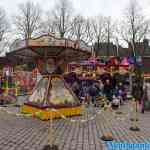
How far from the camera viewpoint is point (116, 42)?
5756 cm

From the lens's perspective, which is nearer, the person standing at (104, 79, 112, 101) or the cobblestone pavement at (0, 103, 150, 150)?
the cobblestone pavement at (0, 103, 150, 150)

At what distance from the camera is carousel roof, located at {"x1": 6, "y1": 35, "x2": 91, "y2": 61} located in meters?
13.9

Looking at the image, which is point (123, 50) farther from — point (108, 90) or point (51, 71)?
point (51, 71)

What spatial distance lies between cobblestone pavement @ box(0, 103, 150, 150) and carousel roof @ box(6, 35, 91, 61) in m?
3.09

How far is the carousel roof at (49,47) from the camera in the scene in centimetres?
1393

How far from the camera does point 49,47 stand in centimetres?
1434

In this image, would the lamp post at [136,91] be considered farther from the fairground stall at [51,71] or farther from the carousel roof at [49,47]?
the carousel roof at [49,47]

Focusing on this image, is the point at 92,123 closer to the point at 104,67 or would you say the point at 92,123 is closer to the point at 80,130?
the point at 80,130

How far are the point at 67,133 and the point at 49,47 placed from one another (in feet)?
16.5

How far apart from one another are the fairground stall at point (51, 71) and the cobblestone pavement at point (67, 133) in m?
0.98

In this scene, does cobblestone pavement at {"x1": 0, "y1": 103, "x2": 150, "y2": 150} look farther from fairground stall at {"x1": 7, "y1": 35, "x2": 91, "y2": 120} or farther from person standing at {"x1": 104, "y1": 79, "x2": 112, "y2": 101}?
person standing at {"x1": 104, "y1": 79, "x2": 112, "y2": 101}

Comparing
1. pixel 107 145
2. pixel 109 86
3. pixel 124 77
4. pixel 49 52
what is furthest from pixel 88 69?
pixel 107 145

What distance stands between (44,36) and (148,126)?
5.64 metres

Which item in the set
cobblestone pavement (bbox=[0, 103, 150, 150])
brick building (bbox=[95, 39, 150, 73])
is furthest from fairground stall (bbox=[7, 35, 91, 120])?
Answer: brick building (bbox=[95, 39, 150, 73])
